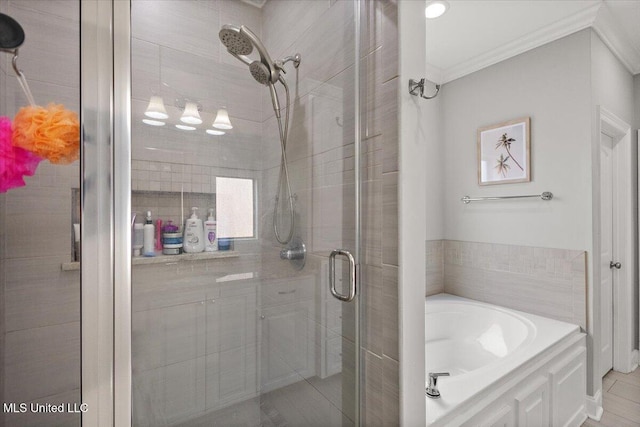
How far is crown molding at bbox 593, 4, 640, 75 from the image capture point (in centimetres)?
212

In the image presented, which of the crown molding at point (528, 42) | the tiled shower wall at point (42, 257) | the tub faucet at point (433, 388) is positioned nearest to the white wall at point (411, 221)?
the tub faucet at point (433, 388)

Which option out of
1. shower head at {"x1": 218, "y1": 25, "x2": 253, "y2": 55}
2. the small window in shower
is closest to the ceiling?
shower head at {"x1": 218, "y1": 25, "x2": 253, "y2": 55}

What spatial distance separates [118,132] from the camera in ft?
2.37

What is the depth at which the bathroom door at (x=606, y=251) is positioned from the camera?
7.54 feet

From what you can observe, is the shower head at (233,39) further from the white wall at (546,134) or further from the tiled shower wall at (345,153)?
the white wall at (546,134)

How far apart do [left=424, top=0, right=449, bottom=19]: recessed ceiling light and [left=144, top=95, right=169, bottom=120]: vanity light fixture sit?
180 centimetres

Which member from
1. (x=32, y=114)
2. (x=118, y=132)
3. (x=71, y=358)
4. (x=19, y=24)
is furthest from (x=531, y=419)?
(x=19, y=24)

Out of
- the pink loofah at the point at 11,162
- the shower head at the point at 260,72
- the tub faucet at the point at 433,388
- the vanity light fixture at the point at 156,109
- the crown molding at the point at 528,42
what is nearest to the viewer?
the pink loofah at the point at 11,162

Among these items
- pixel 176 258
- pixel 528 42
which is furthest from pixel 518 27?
pixel 176 258

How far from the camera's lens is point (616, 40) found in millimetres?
2355

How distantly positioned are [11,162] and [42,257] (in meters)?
0.24

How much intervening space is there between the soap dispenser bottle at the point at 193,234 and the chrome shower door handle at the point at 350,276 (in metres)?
0.44

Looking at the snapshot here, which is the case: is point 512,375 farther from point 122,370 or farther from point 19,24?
point 19,24

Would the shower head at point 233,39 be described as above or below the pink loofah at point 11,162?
above
